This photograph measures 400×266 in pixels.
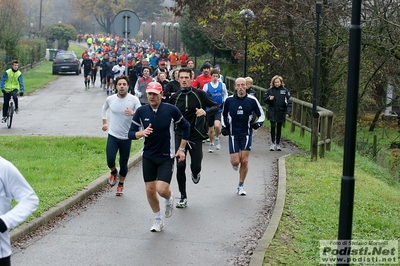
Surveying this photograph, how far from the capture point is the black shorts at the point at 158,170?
8914 millimetres

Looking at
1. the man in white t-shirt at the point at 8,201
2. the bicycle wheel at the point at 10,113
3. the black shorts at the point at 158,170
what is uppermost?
the man in white t-shirt at the point at 8,201

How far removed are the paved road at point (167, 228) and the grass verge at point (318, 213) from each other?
48cm

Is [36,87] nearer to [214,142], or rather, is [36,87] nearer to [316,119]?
[214,142]

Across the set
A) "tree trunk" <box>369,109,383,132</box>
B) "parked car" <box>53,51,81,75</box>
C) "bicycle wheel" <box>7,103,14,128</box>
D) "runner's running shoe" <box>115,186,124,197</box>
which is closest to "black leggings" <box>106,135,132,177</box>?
"runner's running shoe" <box>115,186,124,197</box>

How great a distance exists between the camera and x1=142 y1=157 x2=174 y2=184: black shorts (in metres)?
8.91

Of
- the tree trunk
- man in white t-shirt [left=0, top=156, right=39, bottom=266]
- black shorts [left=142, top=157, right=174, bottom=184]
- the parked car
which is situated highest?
the parked car

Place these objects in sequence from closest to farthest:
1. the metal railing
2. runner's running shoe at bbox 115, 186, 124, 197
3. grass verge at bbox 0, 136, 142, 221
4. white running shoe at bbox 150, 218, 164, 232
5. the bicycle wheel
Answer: white running shoe at bbox 150, 218, 164, 232, grass verge at bbox 0, 136, 142, 221, runner's running shoe at bbox 115, 186, 124, 197, the metal railing, the bicycle wheel

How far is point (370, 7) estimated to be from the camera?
756 inches

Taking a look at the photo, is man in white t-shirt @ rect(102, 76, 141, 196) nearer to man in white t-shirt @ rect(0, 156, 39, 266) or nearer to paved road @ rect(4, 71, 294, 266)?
paved road @ rect(4, 71, 294, 266)

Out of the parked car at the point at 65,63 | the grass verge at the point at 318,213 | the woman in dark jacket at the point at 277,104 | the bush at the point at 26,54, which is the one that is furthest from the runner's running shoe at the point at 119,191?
the parked car at the point at 65,63

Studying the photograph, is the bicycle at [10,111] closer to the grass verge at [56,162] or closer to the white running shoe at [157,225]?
the grass verge at [56,162]

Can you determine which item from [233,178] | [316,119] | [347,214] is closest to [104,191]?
[233,178]

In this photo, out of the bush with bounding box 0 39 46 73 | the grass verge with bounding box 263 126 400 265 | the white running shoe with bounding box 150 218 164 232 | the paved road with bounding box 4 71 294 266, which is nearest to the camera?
the paved road with bounding box 4 71 294 266

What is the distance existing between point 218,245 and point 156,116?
1.78 meters
